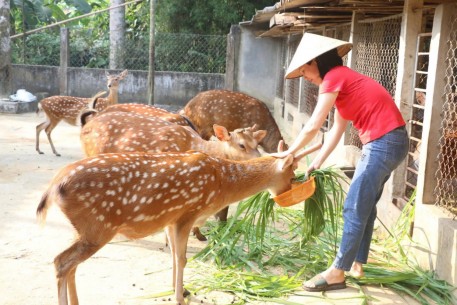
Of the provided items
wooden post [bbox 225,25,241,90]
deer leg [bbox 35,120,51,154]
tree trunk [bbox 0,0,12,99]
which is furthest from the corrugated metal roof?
tree trunk [bbox 0,0,12,99]

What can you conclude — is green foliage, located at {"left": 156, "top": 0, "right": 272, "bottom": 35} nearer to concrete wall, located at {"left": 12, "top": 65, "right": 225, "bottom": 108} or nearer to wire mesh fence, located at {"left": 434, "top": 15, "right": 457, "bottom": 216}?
concrete wall, located at {"left": 12, "top": 65, "right": 225, "bottom": 108}

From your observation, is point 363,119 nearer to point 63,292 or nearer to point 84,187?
point 84,187

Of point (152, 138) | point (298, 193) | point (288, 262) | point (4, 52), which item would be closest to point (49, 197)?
point (298, 193)

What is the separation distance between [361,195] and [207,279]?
135cm

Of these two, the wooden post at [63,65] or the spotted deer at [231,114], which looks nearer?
the spotted deer at [231,114]

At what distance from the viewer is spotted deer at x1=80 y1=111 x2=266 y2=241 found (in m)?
5.52

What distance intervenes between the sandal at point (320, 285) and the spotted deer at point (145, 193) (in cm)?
73

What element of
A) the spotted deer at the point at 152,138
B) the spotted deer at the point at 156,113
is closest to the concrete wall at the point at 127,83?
the spotted deer at the point at 156,113

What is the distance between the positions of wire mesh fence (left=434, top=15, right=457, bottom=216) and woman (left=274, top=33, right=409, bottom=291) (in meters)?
0.74

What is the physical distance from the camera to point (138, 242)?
5375 millimetres

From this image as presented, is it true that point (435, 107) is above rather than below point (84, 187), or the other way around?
above

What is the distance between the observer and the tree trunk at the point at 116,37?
54.5 feet

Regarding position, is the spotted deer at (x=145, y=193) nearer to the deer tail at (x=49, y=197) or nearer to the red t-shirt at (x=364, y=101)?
the deer tail at (x=49, y=197)

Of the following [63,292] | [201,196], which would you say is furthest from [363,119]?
[63,292]
